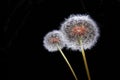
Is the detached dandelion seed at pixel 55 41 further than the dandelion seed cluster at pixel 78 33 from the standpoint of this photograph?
Yes

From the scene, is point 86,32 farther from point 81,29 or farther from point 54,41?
point 54,41

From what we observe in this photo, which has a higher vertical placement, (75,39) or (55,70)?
(55,70)

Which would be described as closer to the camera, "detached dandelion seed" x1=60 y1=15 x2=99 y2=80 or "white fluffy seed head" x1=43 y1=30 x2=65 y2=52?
"detached dandelion seed" x1=60 y1=15 x2=99 y2=80

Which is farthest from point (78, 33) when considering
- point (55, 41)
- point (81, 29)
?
point (55, 41)

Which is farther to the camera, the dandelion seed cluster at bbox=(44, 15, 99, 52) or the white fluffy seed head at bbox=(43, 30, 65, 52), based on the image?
the white fluffy seed head at bbox=(43, 30, 65, 52)

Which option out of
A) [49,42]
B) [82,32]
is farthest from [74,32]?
[49,42]

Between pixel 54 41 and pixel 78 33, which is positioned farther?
pixel 54 41

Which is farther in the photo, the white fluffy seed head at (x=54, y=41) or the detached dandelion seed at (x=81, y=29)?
the white fluffy seed head at (x=54, y=41)

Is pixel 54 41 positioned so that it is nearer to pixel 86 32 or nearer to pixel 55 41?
pixel 55 41

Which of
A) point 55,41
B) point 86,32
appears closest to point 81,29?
point 86,32

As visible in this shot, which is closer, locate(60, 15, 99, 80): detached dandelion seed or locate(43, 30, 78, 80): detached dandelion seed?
locate(60, 15, 99, 80): detached dandelion seed

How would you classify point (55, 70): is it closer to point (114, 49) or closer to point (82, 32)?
point (114, 49)
